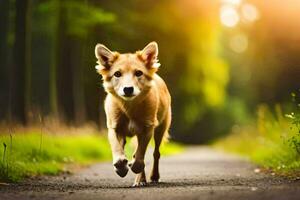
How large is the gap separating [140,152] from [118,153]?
1.50ft

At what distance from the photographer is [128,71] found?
36.9ft

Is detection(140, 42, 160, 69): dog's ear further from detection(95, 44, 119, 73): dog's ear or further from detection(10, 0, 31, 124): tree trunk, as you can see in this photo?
detection(10, 0, 31, 124): tree trunk

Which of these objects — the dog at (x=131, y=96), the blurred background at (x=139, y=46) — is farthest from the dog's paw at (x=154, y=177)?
the blurred background at (x=139, y=46)

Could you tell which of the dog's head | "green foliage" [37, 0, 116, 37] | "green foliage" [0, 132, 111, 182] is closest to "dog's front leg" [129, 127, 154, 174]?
the dog's head

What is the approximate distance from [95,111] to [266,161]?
17.1 metres

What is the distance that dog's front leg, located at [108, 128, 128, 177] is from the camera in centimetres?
1091

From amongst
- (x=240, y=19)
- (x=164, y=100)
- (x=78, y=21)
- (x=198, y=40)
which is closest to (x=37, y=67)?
(x=240, y=19)

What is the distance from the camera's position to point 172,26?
35594mm

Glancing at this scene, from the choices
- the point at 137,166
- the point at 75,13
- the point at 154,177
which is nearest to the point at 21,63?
the point at 75,13

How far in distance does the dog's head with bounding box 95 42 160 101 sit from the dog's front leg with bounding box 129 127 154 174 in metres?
0.65

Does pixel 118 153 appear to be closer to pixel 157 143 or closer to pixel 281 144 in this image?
pixel 157 143

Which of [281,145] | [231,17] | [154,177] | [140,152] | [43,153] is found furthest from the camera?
[231,17]

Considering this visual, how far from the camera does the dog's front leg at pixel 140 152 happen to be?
11320 mm

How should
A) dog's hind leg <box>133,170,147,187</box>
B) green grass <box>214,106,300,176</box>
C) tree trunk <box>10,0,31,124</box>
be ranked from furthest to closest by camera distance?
tree trunk <box>10,0,31,124</box>, green grass <box>214,106,300,176</box>, dog's hind leg <box>133,170,147,187</box>
